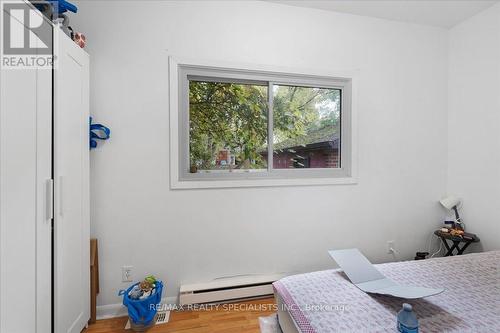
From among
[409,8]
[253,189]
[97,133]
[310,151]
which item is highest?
[409,8]

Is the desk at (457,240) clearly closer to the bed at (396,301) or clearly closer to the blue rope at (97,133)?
the bed at (396,301)

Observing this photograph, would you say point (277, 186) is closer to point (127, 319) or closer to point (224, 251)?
point (224, 251)

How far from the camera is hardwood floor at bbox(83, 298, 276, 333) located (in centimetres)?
177

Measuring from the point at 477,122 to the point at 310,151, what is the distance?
1.68 m

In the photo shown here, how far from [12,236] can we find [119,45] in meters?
1.54

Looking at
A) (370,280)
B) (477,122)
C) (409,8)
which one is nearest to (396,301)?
(370,280)

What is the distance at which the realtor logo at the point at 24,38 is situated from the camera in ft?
3.47

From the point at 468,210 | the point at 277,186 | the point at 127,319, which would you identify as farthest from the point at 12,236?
the point at 468,210

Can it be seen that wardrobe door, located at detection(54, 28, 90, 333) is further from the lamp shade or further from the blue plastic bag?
the lamp shade

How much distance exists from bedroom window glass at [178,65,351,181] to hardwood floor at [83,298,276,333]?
1085 millimetres

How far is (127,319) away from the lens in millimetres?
1907

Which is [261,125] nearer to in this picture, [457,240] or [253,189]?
[253,189]

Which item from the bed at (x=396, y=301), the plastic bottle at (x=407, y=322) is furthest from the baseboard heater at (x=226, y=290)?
the plastic bottle at (x=407, y=322)

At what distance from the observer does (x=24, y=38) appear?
1191 mm
